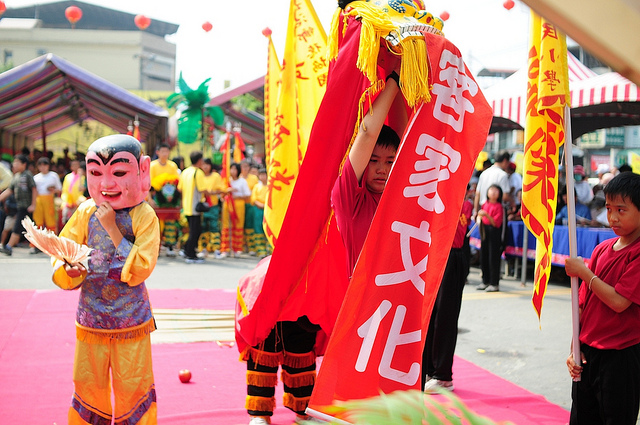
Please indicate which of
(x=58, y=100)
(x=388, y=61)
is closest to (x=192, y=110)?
(x=58, y=100)

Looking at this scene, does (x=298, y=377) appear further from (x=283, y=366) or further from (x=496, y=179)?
(x=496, y=179)

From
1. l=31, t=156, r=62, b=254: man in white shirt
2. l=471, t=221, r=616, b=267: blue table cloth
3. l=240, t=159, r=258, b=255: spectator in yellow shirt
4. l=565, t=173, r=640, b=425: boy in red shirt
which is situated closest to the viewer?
l=565, t=173, r=640, b=425: boy in red shirt

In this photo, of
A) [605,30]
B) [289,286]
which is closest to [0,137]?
[289,286]

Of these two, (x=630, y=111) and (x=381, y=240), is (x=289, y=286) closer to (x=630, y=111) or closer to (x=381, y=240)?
(x=381, y=240)

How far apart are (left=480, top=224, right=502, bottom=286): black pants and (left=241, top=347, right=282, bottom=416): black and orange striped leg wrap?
5255 mm

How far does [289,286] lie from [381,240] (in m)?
0.77

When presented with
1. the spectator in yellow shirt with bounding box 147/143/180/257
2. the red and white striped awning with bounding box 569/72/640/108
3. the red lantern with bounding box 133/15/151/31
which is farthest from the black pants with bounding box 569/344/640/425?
the red lantern with bounding box 133/15/151/31

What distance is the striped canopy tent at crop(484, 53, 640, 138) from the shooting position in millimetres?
7840

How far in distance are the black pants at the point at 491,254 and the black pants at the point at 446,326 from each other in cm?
397

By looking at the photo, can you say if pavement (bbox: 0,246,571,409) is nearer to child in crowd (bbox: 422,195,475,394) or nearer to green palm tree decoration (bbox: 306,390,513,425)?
child in crowd (bbox: 422,195,475,394)

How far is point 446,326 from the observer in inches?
150

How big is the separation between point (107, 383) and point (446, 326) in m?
2.05

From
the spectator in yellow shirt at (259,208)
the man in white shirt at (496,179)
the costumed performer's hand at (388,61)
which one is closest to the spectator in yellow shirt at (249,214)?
the spectator in yellow shirt at (259,208)

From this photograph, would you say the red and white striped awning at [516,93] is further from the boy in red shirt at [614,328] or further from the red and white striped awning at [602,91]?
the boy in red shirt at [614,328]
